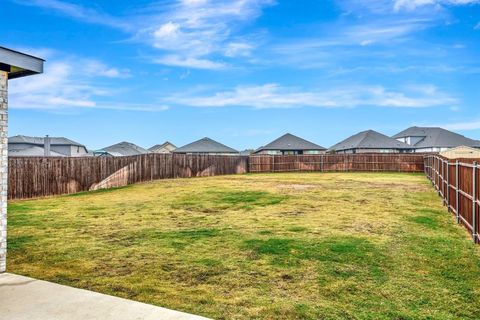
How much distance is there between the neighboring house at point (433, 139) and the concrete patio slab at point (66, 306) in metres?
63.7

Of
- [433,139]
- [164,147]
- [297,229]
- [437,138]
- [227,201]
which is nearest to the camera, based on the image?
[297,229]

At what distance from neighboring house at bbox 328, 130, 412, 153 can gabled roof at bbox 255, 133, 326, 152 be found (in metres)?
5.19

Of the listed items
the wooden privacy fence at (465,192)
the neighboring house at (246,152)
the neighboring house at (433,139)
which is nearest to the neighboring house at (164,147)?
the neighboring house at (246,152)

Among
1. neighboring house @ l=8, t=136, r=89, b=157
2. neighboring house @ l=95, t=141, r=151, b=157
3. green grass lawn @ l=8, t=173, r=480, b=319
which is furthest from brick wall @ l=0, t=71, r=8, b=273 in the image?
neighboring house @ l=95, t=141, r=151, b=157

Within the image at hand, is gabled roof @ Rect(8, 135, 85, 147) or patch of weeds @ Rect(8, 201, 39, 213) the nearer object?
patch of weeds @ Rect(8, 201, 39, 213)

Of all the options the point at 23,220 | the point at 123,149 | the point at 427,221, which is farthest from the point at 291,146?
the point at 23,220

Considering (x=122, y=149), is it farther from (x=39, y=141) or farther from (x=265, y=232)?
(x=265, y=232)

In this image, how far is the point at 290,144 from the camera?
6016 centimetres

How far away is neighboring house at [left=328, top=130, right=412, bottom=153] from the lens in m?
56.7

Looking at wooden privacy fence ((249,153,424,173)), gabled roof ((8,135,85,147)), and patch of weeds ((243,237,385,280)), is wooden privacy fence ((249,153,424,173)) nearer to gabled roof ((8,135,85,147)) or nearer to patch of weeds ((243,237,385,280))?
patch of weeds ((243,237,385,280))

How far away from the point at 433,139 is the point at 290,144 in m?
26.8

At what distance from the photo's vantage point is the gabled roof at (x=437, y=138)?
64.6m

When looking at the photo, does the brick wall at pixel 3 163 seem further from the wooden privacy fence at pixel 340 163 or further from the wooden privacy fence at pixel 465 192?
the wooden privacy fence at pixel 340 163

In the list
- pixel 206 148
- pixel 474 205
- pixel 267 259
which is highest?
pixel 206 148
